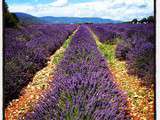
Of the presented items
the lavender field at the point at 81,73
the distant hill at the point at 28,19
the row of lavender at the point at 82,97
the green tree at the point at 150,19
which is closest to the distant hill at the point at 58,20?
the distant hill at the point at 28,19

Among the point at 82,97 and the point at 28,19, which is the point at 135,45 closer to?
the point at 28,19

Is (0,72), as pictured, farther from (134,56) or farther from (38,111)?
(134,56)

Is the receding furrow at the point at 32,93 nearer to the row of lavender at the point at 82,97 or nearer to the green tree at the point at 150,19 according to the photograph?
the row of lavender at the point at 82,97

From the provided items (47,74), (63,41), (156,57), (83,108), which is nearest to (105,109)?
(83,108)

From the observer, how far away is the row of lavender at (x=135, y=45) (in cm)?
393

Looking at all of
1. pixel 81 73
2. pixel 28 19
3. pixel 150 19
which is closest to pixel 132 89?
pixel 81 73

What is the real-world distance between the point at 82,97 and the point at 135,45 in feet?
4.60

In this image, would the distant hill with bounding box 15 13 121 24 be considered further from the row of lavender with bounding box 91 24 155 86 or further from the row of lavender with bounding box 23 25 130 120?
the row of lavender with bounding box 23 25 130 120

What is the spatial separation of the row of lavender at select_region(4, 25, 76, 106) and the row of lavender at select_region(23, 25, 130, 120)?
1.09 feet

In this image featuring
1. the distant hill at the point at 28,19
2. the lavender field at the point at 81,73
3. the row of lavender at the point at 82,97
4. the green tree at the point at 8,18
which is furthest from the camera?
the distant hill at the point at 28,19

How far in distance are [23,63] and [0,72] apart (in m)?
0.66

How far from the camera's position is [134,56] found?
4684 mm

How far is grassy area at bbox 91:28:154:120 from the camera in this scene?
12.8 ft

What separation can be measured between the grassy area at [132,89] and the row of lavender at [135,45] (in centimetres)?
7
